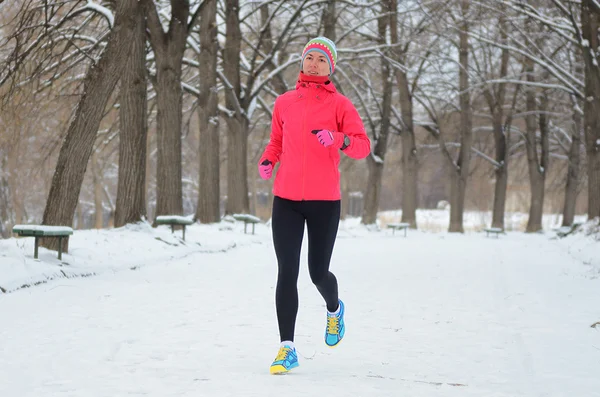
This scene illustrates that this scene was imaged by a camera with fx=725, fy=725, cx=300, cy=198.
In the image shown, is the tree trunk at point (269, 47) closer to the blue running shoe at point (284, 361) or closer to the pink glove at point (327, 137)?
the pink glove at point (327, 137)

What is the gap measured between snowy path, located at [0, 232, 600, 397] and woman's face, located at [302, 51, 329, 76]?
1897 millimetres

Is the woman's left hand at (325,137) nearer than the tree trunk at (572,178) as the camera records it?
Yes

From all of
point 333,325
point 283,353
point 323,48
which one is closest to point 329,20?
point 323,48

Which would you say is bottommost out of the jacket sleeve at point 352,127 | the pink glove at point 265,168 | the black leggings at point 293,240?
the black leggings at point 293,240

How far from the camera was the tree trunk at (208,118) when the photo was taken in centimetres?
1972

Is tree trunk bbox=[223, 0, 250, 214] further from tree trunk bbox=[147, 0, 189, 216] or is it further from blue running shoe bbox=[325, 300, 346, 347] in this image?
blue running shoe bbox=[325, 300, 346, 347]

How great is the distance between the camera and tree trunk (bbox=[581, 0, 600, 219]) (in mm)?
18125

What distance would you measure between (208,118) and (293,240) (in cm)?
1619

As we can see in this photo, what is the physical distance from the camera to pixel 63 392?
12.6 feet

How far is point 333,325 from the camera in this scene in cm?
487

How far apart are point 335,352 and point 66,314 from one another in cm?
262

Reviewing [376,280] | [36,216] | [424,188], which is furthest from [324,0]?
[424,188]

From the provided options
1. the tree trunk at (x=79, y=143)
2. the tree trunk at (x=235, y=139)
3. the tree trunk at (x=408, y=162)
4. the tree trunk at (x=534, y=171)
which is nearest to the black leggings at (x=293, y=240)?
the tree trunk at (x=79, y=143)

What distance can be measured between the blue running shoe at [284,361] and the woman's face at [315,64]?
1748 mm
